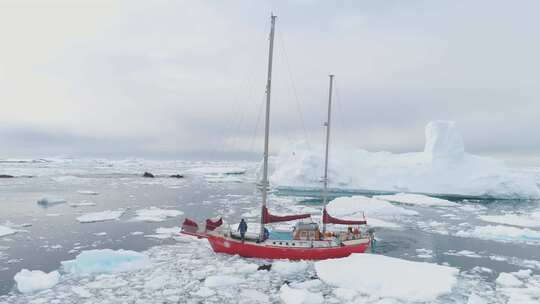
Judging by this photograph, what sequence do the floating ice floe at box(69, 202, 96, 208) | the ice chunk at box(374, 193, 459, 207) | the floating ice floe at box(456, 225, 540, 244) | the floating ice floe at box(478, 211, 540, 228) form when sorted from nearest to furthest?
the floating ice floe at box(456, 225, 540, 244) → the floating ice floe at box(478, 211, 540, 228) → the floating ice floe at box(69, 202, 96, 208) → the ice chunk at box(374, 193, 459, 207)

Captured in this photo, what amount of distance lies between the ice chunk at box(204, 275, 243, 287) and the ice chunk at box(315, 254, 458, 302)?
10.0 feet

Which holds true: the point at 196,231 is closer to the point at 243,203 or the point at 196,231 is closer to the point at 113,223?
the point at 113,223

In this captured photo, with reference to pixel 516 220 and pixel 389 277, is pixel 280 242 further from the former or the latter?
pixel 516 220

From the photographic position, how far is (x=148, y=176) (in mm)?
75750

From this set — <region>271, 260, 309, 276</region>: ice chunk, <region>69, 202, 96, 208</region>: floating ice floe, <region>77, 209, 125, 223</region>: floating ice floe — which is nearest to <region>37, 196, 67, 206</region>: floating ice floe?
<region>69, 202, 96, 208</region>: floating ice floe

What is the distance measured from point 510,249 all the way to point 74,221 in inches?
1015

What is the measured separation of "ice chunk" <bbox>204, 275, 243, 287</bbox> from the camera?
1216 centimetres

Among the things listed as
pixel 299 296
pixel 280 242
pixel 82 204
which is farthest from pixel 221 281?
pixel 82 204

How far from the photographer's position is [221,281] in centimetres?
1232

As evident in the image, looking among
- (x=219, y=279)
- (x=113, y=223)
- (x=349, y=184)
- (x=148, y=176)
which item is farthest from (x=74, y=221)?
(x=148, y=176)

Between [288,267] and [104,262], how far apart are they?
693 cm

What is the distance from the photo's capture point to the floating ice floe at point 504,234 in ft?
69.5

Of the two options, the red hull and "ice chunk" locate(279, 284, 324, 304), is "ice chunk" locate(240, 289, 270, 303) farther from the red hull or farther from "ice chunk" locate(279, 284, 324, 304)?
the red hull

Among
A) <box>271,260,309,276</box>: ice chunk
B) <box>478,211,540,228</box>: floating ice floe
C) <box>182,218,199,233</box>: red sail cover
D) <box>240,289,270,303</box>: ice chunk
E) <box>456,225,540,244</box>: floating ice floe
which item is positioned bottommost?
<box>478,211,540,228</box>: floating ice floe
